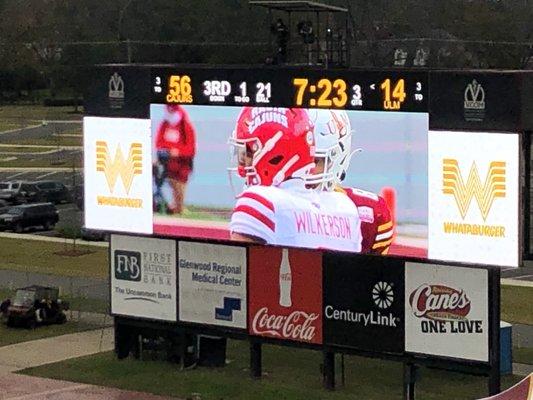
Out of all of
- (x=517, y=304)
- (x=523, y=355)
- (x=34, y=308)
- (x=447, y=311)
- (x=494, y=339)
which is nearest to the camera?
(x=494, y=339)

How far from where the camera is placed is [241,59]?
77.6 meters

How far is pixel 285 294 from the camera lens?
23.7 meters

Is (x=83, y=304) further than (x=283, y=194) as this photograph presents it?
Yes

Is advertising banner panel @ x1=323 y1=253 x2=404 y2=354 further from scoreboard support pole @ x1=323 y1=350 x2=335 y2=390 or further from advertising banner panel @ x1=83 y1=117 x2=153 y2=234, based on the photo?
advertising banner panel @ x1=83 y1=117 x2=153 y2=234

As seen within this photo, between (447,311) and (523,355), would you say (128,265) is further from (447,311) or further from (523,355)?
(523,355)

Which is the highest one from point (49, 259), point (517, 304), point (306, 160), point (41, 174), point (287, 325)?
point (306, 160)

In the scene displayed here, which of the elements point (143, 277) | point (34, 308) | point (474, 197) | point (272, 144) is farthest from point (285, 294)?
point (34, 308)

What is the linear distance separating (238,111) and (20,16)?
8184cm

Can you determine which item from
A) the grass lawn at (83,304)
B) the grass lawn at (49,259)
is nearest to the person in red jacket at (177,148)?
the grass lawn at (83,304)

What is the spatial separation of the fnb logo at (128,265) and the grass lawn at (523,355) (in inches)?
291

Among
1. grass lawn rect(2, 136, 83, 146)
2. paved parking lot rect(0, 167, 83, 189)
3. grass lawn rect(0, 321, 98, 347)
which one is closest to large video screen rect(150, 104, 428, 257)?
grass lawn rect(0, 321, 98, 347)

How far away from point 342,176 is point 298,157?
91 centimetres

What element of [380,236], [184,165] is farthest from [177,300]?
[380,236]

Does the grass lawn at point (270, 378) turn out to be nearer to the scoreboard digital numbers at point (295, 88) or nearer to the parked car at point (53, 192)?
the scoreboard digital numbers at point (295, 88)
